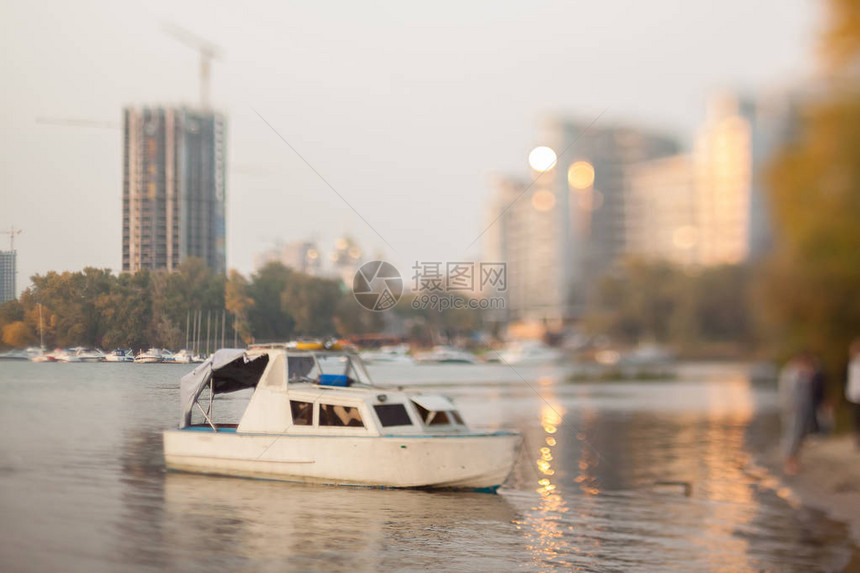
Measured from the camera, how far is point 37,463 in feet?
23.7

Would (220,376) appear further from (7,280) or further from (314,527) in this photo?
(7,280)

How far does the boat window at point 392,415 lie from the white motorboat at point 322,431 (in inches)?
0.5

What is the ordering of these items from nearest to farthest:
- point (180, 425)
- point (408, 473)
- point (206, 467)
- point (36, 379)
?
1. point (36, 379)
2. point (180, 425)
3. point (206, 467)
4. point (408, 473)

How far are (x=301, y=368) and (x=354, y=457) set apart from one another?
1.21m

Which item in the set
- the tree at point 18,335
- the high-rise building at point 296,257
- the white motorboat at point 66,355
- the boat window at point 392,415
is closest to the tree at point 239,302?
the high-rise building at point 296,257

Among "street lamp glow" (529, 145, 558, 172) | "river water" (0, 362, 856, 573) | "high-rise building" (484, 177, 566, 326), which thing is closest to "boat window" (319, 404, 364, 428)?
"river water" (0, 362, 856, 573)

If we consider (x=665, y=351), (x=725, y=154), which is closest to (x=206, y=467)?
(x=665, y=351)

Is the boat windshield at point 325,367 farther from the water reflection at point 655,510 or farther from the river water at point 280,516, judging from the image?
the water reflection at point 655,510

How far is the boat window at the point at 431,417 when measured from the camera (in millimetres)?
11570

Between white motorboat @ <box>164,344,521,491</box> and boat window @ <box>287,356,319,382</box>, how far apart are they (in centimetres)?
1

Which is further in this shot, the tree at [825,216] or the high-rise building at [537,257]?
the high-rise building at [537,257]

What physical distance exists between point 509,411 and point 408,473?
10.2 m

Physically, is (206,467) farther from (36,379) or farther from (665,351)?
(665,351)

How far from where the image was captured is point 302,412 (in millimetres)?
9828
